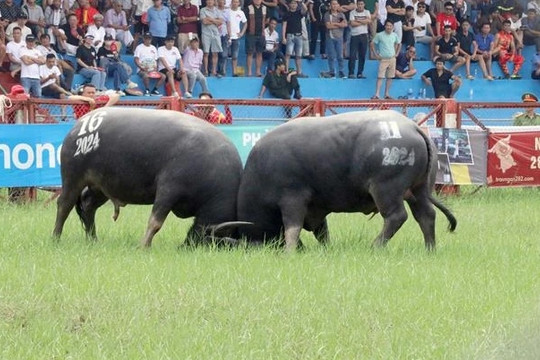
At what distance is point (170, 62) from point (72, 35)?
2.11 m

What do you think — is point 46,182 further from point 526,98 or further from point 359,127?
point 526,98

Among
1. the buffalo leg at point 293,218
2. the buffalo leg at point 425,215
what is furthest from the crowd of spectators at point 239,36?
the buffalo leg at point 425,215

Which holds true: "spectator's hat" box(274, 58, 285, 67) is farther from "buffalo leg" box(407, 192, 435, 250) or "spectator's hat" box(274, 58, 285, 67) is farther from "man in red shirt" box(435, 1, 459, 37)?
"buffalo leg" box(407, 192, 435, 250)

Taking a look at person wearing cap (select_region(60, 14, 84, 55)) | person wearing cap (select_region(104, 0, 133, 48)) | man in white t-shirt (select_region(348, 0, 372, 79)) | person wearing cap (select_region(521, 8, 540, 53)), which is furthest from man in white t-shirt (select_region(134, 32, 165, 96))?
person wearing cap (select_region(521, 8, 540, 53))

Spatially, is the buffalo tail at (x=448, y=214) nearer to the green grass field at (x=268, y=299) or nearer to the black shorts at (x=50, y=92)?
the green grass field at (x=268, y=299)

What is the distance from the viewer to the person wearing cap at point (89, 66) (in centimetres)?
2434

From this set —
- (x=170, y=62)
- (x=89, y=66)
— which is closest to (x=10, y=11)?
(x=89, y=66)

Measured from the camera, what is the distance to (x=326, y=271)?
10586 mm

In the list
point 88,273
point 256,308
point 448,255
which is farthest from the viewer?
point 448,255

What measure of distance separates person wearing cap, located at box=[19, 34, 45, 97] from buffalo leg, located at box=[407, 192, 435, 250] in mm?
12054

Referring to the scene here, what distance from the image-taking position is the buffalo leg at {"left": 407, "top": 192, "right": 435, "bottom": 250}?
12.4 meters

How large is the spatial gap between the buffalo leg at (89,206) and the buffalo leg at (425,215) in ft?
10.2

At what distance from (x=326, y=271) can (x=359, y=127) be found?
1942 millimetres

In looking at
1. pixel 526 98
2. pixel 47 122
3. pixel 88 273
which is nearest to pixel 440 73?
pixel 526 98
